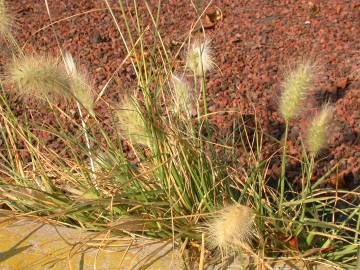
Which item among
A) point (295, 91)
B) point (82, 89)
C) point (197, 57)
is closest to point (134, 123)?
point (82, 89)

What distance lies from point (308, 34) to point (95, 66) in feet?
3.75

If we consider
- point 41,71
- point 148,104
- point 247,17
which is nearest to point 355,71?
point 247,17

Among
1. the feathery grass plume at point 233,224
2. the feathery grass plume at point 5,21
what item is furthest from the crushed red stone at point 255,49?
the feathery grass plume at point 233,224

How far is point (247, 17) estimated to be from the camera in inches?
145

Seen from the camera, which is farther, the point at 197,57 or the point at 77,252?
the point at 197,57

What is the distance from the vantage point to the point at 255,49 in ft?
10.9

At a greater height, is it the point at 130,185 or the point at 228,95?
the point at 130,185

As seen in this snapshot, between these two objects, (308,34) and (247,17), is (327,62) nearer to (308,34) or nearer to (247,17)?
(308,34)

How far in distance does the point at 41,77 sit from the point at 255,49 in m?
1.98

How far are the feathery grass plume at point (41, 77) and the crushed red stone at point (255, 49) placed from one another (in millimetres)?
1007

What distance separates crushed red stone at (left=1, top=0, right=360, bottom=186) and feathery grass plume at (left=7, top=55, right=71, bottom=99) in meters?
1.01

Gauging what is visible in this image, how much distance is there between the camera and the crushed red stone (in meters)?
2.70

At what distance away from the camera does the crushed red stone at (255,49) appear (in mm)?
2697

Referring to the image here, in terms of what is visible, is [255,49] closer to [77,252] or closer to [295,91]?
[295,91]
